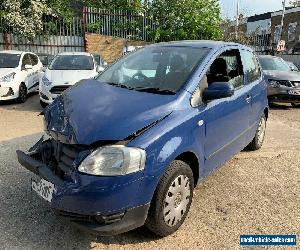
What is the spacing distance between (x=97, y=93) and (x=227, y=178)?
2.07 meters

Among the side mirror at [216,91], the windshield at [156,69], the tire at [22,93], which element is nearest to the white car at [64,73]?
the tire at [22,93]

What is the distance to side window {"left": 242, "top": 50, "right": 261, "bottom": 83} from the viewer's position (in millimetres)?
4844

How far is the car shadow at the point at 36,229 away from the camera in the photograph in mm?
3061

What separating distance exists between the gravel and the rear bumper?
0.20 metres

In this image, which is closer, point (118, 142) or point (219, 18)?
point (118, 142)

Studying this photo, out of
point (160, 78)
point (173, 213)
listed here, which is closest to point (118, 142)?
point (173, 213)

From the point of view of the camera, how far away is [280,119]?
8828 millimetres

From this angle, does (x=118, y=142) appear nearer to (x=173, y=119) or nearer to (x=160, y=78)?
(x=173, y=119)

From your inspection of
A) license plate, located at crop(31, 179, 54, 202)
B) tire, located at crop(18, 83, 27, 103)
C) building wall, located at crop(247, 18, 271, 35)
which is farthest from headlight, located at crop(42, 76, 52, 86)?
building wall, located at crop(247, 18, 271, 35)

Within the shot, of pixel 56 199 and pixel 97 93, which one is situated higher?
pixel 97 93

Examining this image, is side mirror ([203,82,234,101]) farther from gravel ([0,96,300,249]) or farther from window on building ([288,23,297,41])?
window on building ([288,23,297,41])

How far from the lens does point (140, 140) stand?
2.81m

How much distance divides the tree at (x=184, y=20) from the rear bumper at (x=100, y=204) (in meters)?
17.5

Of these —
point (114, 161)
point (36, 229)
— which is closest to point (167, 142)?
point (114, 161)
